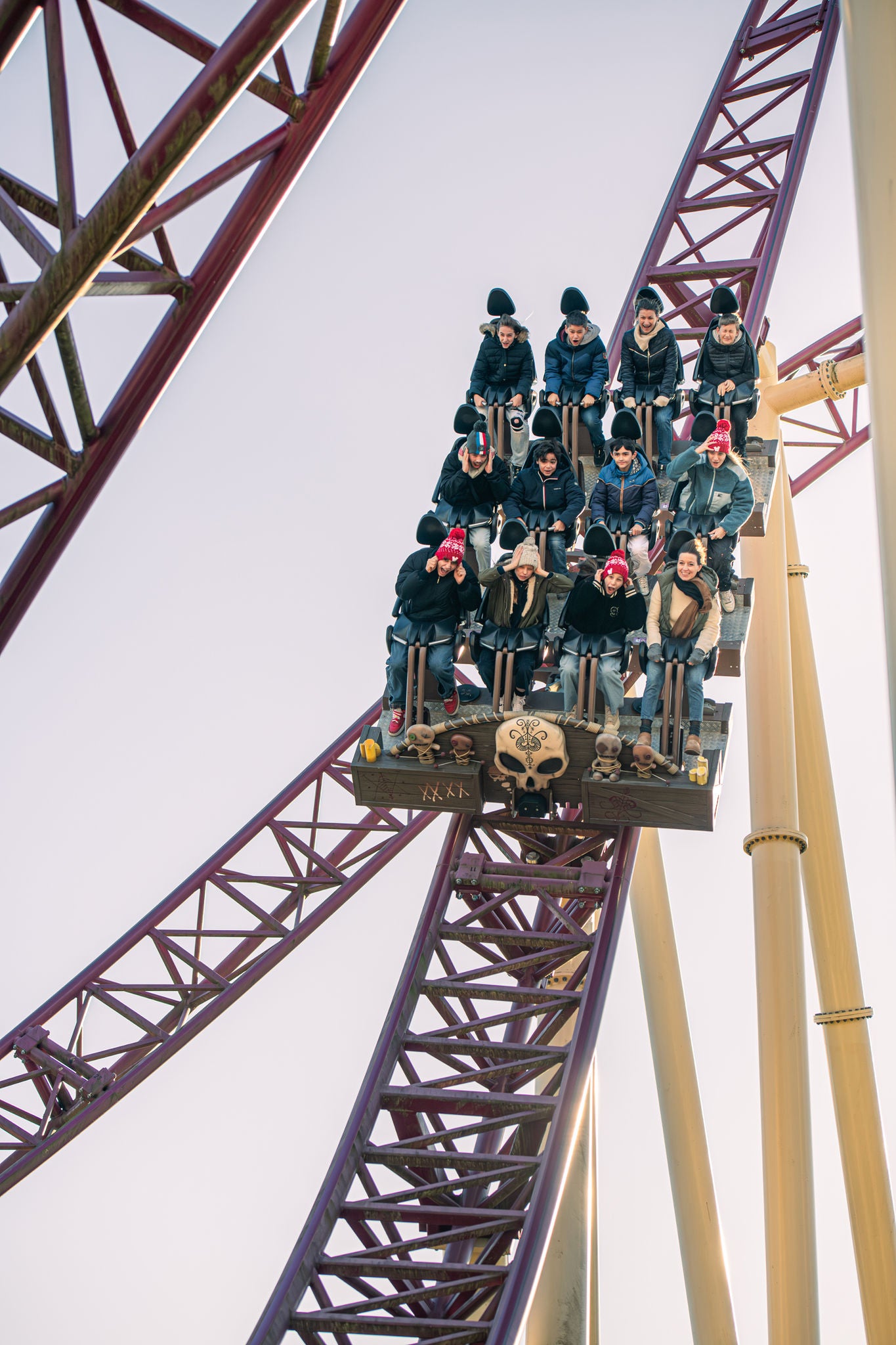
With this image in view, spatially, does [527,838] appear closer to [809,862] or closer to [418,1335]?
[809,862]

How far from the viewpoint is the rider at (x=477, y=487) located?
11.8 m

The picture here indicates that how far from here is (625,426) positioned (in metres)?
12.1

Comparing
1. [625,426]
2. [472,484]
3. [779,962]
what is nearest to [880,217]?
[472,484]

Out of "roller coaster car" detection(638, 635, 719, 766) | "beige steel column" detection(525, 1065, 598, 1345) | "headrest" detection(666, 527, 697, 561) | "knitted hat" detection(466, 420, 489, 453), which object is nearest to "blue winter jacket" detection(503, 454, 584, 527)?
"knitted hat" detection(466, 420, 489, 453)

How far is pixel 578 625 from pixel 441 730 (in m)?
1.12

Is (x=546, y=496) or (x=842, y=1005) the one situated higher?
(x=546, y=496)

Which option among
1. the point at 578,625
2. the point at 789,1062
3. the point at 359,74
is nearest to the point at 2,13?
the point at 359,74

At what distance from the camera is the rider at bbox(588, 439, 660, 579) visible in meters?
12.0

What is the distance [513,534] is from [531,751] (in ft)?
5.23

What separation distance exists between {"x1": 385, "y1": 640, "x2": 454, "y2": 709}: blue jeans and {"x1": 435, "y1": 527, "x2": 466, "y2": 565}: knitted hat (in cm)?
58

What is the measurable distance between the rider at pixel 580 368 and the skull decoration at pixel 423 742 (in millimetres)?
3537

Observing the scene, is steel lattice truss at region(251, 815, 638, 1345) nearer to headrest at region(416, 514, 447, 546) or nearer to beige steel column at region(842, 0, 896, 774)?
headrest at region(416, 514, 447, 546)

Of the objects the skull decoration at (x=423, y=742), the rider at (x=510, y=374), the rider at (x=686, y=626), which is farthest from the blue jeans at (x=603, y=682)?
the rider at (x=510, y=374)

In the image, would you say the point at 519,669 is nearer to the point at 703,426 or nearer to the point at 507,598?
the point at 507,598
